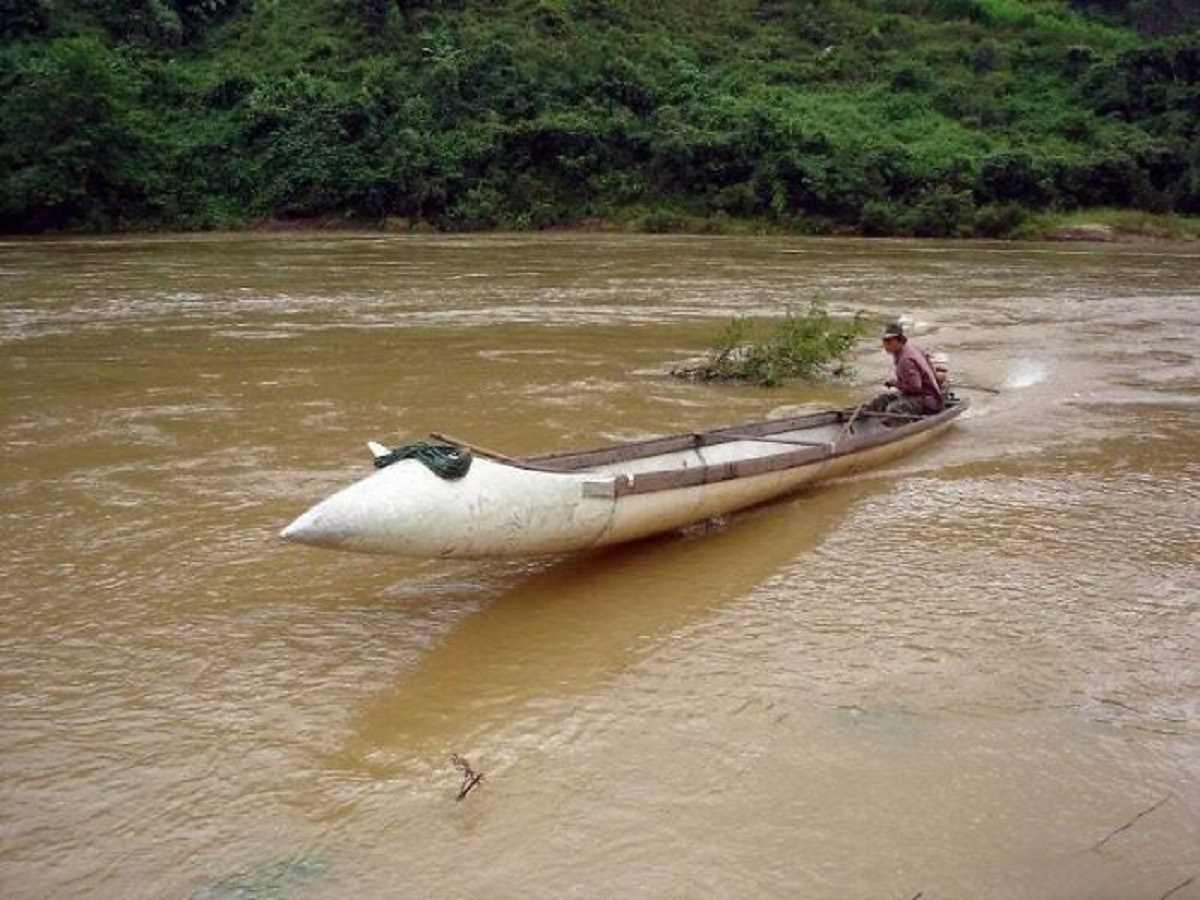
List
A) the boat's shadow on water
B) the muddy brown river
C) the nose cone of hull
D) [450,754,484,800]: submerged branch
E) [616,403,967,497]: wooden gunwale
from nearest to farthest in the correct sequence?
the muddy brown river → [450,754,484,800]: submerged branch → the boat's shadow on water → the nose cone of hull → [616,403,967,497]: wooden gunwale

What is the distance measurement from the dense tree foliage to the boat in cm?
2331

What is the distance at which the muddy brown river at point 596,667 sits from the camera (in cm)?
391

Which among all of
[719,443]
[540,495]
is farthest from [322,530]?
[719,443]

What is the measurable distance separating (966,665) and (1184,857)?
4.92 ft

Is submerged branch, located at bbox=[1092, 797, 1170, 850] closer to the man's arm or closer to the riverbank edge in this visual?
the man's arm

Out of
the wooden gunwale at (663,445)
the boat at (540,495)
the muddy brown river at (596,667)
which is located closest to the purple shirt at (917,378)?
the muddy brown river at (596,667)

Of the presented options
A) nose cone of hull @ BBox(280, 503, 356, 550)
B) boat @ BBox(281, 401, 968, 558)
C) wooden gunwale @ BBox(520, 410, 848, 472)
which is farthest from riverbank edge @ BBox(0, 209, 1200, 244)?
nose cone of hull @ BBox(280, 503, 356, 550)

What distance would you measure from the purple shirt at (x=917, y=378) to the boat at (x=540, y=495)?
1.34 meters

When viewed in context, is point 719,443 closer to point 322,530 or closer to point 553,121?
point 322,530

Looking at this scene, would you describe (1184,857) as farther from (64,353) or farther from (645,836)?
(64,353)

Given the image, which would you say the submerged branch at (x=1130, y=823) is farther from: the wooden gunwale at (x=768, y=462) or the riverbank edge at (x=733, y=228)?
the riverbank edge at (x=733, y=228)

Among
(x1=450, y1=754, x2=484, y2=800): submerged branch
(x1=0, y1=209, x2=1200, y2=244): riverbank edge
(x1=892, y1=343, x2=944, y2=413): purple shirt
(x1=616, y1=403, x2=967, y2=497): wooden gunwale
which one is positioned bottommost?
(x1=450, y1=754, x2=484, y2=800): submerged branch

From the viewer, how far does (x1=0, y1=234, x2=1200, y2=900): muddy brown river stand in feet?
12.8

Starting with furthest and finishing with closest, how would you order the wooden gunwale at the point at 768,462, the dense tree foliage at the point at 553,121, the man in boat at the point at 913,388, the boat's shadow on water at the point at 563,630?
the dense tree foliage at the point at 553,121 < the man in boat at the point at 913,388 < the wooden gunwale at the point at 768,462 < the boat's shadow on water at the point at 563,630
